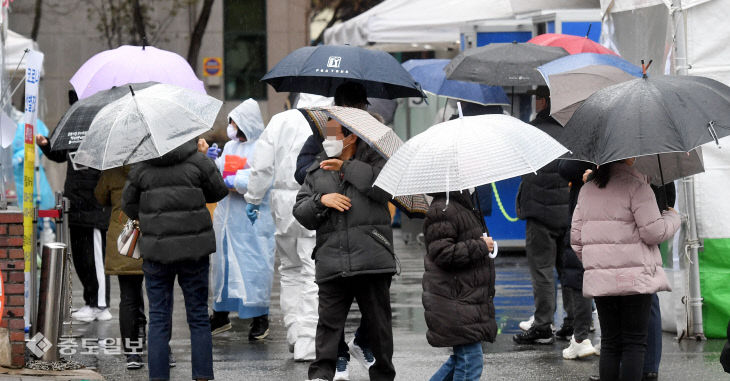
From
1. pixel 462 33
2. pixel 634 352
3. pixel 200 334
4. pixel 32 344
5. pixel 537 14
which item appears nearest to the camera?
pixel 634 352

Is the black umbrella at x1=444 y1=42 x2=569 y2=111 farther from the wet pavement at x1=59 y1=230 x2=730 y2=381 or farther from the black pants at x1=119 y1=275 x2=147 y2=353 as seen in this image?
the black pants at x1=119 y1=275 x2=147 y2=353

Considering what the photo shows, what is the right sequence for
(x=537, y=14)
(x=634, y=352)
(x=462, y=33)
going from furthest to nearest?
1. (x=462, y=33)
2. (x=537, y=14)
3. (x=634, y=352)

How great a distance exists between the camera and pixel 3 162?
8.98 metres

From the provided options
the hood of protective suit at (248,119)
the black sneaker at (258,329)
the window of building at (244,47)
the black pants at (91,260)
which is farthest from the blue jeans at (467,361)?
the window of building at (244,47)

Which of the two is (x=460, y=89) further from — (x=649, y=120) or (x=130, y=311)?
(x=649, y=120)

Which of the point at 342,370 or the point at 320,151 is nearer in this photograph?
the point at 320,151

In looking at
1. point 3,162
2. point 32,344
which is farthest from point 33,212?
point 32,344

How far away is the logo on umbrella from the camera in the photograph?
8.33 m

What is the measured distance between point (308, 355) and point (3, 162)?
2.62m

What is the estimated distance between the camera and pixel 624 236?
22.3 feet

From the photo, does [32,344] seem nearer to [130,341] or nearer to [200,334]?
[130,341]

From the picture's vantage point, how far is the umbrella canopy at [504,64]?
1018cm

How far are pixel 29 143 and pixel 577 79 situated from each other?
3995 mm

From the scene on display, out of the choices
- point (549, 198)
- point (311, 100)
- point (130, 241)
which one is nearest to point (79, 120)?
point (130, 241)
